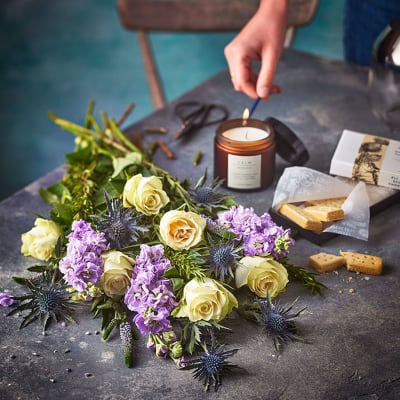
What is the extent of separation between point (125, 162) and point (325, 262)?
15.9 inches

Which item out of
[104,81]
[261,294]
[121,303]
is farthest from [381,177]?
[104,81]

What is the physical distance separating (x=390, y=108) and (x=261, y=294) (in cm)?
68

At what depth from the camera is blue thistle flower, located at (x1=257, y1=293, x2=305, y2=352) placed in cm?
101

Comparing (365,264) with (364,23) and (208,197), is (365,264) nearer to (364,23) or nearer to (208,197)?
(208,197)

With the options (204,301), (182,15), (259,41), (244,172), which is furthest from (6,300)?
(182,15)

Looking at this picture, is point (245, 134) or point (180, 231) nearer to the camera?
point (180, 231)

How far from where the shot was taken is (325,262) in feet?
3.80

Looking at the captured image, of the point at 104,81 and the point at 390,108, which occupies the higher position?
the point at 390,108

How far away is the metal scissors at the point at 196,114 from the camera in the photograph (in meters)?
1.59

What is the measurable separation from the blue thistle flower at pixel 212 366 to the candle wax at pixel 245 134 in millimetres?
490

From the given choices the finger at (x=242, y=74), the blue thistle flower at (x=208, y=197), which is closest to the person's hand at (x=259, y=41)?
the finger at (x=242, y=74)

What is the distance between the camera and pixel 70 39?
3305 mm

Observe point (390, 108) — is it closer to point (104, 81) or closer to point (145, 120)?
point (145, 120)

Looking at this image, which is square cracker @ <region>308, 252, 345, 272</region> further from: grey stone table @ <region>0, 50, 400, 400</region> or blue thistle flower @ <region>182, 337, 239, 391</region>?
blue thistle flower @ <region>182, 337, 239, 391</region>
